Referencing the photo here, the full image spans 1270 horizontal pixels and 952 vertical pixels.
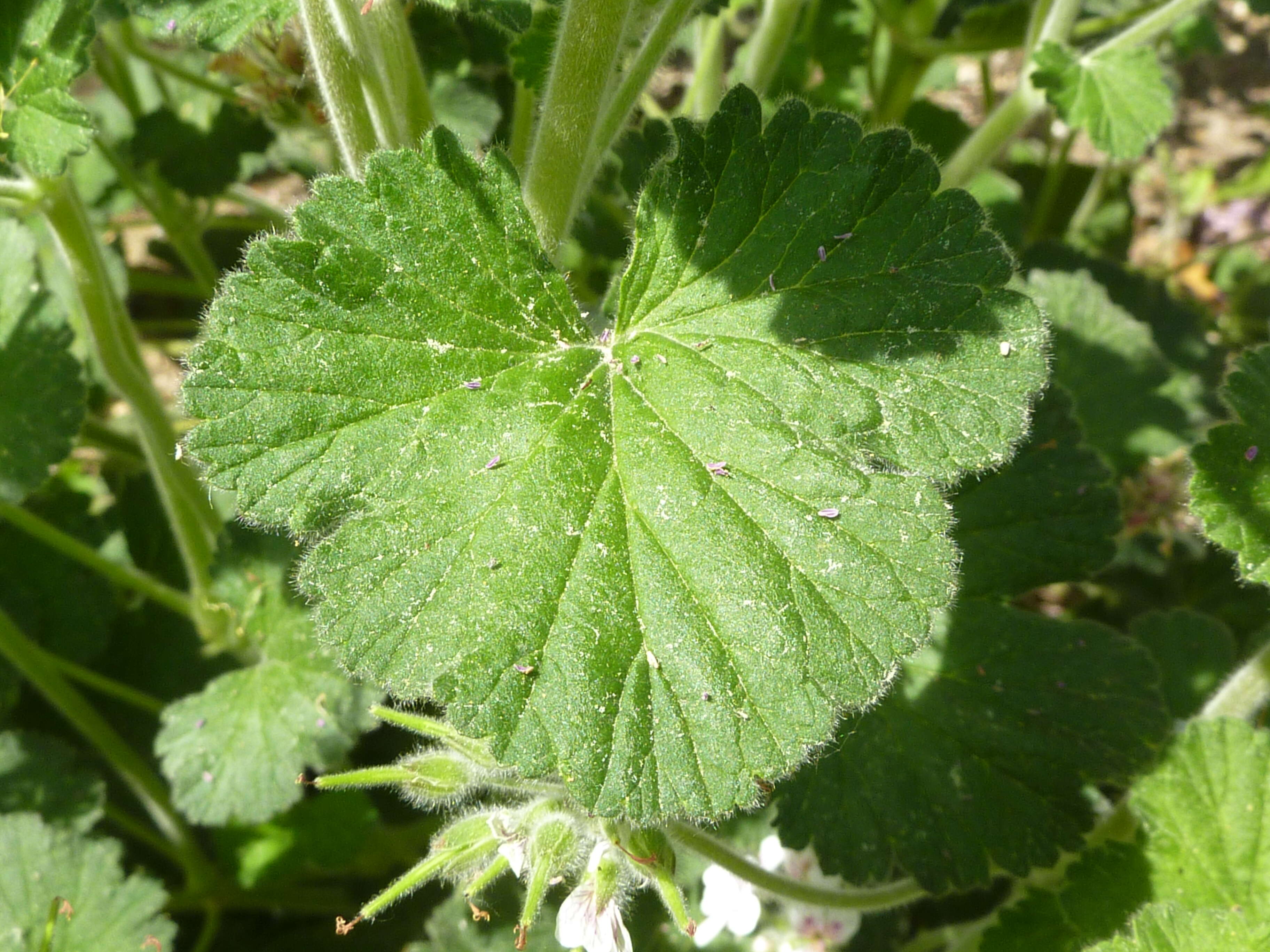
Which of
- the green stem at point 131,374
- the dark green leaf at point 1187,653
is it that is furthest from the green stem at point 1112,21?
the green stem at point 131,374

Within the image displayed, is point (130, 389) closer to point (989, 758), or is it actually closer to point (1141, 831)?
point (989, 758)

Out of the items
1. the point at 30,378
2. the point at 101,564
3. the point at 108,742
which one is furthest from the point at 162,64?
the point at 108,742

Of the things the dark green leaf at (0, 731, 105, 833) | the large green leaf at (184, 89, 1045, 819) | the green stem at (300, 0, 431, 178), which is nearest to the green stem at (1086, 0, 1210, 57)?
the large green leaf at (184, 89, 1045, 819)

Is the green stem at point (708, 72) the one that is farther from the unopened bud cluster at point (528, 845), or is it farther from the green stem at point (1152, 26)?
the unopened bud cluster at point (528, 845)

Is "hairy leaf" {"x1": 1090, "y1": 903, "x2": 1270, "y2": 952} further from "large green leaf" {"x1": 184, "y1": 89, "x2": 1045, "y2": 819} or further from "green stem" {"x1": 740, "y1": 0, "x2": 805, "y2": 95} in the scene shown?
"green stem" {"x1": 740, "y1": 0, "x2": 805, "y2": 95}

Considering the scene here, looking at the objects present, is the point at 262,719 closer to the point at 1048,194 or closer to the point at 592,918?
the point at 592,918
